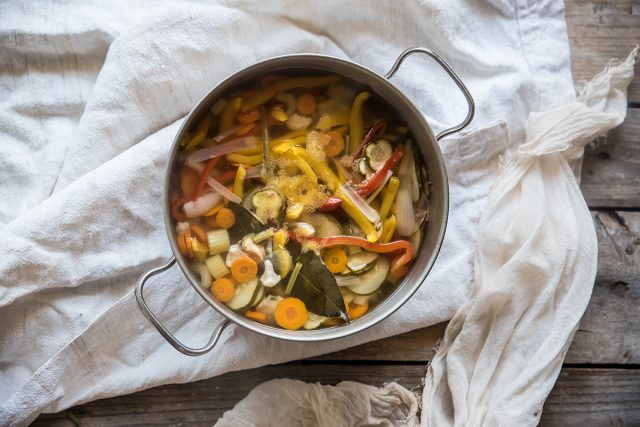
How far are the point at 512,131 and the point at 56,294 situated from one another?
109 cm

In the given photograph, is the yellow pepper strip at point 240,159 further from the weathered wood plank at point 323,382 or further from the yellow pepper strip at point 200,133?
the weathered wood plank at point 323,382

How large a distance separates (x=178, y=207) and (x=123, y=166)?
162 mm

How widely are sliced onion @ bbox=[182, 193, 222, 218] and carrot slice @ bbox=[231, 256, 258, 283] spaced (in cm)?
12

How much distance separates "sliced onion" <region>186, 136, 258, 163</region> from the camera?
128 centimetres

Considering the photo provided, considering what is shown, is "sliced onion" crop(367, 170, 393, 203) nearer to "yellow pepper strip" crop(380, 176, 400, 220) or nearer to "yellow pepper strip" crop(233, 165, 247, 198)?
"yellow pepper strip" crop(380, 176, 400, 220)

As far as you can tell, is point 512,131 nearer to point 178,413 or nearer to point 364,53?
point 364,53

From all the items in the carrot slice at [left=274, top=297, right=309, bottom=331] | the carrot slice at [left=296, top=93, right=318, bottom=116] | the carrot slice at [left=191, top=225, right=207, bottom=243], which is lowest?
the carrot slice at [left=274, top=297, right=309, bottom=331]

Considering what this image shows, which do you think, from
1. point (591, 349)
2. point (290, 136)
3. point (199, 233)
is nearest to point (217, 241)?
point (199, 233)

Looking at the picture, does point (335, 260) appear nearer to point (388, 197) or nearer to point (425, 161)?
point (388, 197)

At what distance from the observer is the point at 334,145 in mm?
1343

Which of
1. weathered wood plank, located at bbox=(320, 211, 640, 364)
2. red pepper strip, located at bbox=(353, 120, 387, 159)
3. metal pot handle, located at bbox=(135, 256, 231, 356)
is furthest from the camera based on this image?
weathered wood plank, located at bbox=(320, 211, 640, 364)

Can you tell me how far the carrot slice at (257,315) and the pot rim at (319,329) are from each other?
0.03 meters

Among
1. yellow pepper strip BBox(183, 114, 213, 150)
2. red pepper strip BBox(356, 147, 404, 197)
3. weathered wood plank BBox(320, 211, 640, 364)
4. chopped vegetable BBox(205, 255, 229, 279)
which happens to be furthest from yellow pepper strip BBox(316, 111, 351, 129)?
weathered wood plank BBox(320, 211, 640, 364)

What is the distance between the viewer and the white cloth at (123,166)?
1309 millimetres
